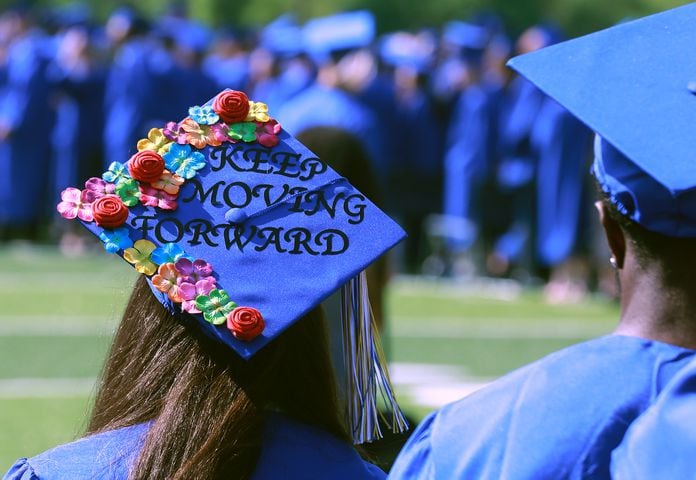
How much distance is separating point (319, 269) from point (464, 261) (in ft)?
44.0

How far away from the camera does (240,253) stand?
2.58 metres

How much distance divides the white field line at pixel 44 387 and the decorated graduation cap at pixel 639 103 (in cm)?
592

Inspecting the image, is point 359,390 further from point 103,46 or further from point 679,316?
point 103,46

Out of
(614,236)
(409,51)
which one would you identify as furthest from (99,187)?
(409,51)

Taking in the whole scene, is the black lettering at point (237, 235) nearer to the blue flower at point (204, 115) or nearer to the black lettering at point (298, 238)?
the black lettering at point (298, 238)

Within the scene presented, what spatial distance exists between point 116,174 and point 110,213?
0.37ft

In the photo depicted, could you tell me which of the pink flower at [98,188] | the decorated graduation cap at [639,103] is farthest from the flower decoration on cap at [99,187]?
the decorated graduation cap at [639,103]

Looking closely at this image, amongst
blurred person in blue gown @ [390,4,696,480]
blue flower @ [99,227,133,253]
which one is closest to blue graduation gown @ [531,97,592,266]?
blue flower @ [99,227,133,253]

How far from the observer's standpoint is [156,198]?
263 centimetres

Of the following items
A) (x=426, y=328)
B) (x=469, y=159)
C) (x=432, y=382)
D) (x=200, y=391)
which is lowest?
(x=426, y=328)

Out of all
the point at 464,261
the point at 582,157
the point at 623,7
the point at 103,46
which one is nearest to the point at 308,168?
the point at 582,157

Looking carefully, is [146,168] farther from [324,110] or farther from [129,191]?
[324,110]

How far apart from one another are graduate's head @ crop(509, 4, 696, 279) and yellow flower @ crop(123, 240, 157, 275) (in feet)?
2.19

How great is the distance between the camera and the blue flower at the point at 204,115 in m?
2.74
